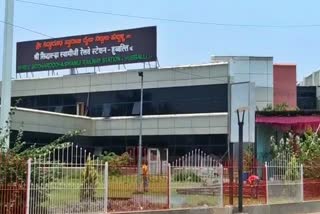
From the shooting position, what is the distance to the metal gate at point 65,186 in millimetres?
15211

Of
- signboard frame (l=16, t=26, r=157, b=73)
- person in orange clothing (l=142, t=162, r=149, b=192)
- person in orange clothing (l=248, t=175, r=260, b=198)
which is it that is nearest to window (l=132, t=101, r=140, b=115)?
signboard frame (l=16, t=26, r=157, b=73)

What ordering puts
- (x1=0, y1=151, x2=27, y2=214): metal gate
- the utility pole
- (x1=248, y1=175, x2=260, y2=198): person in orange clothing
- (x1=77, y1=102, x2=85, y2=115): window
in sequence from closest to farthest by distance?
(x1=0, y1=151, x2=27, y2=214): metal gate
the utility pole
(x1=248, y1=175, x2=260, y2=198): person in orange clothing
(x1=77, y1=102, x2=85, y2=115): window

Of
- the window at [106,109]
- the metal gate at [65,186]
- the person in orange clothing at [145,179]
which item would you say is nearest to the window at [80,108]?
the window at [106,109]

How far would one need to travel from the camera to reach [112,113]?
52.5m

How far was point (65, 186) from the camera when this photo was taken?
52.2 ft

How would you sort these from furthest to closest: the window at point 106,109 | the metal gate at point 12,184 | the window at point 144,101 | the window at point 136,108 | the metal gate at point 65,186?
the window at point 106,109 < the window at point 136,108 < the window at point 144,101 < the metal gate at point 65,186 < the metal gate at point 12,184

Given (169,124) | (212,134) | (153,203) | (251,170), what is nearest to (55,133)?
(169,124)

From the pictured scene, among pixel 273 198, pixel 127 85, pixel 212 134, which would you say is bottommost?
pixel 273 198

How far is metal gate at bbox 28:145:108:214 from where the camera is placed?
15.2 meters

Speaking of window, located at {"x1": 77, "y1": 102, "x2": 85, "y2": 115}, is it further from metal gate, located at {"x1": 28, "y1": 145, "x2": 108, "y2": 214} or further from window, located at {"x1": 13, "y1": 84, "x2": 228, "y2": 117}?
metal gate, located at {"x1": 28, "y1": 145, "x2": 108, "y2": 214}

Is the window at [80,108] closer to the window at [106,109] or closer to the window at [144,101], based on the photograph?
the window at [144,101]

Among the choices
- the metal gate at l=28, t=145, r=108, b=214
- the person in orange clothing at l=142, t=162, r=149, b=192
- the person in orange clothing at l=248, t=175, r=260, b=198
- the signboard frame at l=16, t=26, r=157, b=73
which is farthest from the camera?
the signboard frame at l=16, t=26, r=157, b=73

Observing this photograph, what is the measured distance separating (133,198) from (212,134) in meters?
30.7

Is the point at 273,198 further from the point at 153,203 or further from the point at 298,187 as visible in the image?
the point at 153,203
